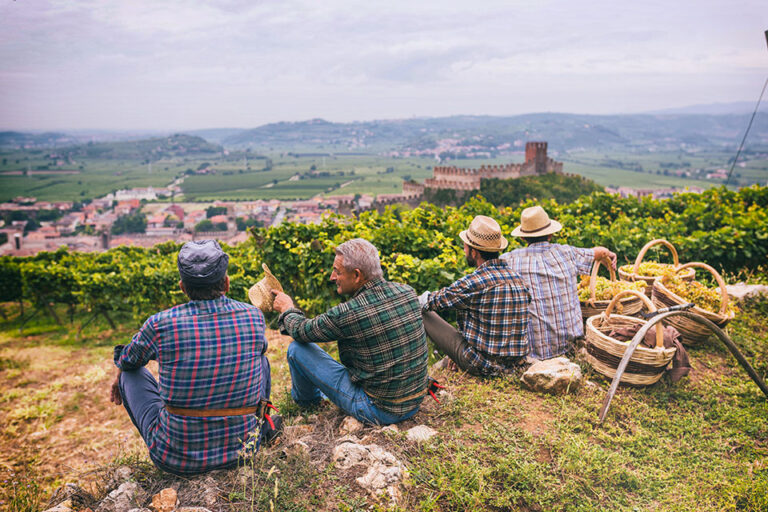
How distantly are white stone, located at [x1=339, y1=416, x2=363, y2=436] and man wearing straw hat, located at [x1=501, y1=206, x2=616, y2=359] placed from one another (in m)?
1.82

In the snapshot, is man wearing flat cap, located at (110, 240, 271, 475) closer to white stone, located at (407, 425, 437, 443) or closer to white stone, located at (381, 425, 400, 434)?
white stone, located at (381, 425, 400, 434)

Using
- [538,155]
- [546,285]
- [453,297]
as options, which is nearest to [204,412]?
[453,297]

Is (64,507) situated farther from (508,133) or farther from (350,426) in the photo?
(508,133)

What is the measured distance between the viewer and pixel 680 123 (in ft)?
556

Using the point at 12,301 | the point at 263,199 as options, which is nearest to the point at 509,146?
the point at 263,199

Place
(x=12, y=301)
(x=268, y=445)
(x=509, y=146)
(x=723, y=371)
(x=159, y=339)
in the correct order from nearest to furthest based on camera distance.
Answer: (x=159, y=339)
(x=268, y=445)
(x=723, y=371)
(x=12, y=301)
(x=509, y=146)

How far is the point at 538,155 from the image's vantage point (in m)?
61.7

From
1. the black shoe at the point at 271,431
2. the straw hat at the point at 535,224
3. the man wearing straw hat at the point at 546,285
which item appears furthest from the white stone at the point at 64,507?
the straw hat at the point at 535,224

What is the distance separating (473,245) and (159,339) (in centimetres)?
242

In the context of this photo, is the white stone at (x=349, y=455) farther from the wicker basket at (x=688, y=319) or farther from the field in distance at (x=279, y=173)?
the field in distance at (x=279, y=173)

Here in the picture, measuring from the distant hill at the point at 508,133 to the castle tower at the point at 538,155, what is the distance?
56011 mm

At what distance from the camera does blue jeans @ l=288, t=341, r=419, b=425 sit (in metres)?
3.07

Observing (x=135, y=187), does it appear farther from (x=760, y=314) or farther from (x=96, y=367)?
(x=760, y=314)

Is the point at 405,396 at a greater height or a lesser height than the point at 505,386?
greater
